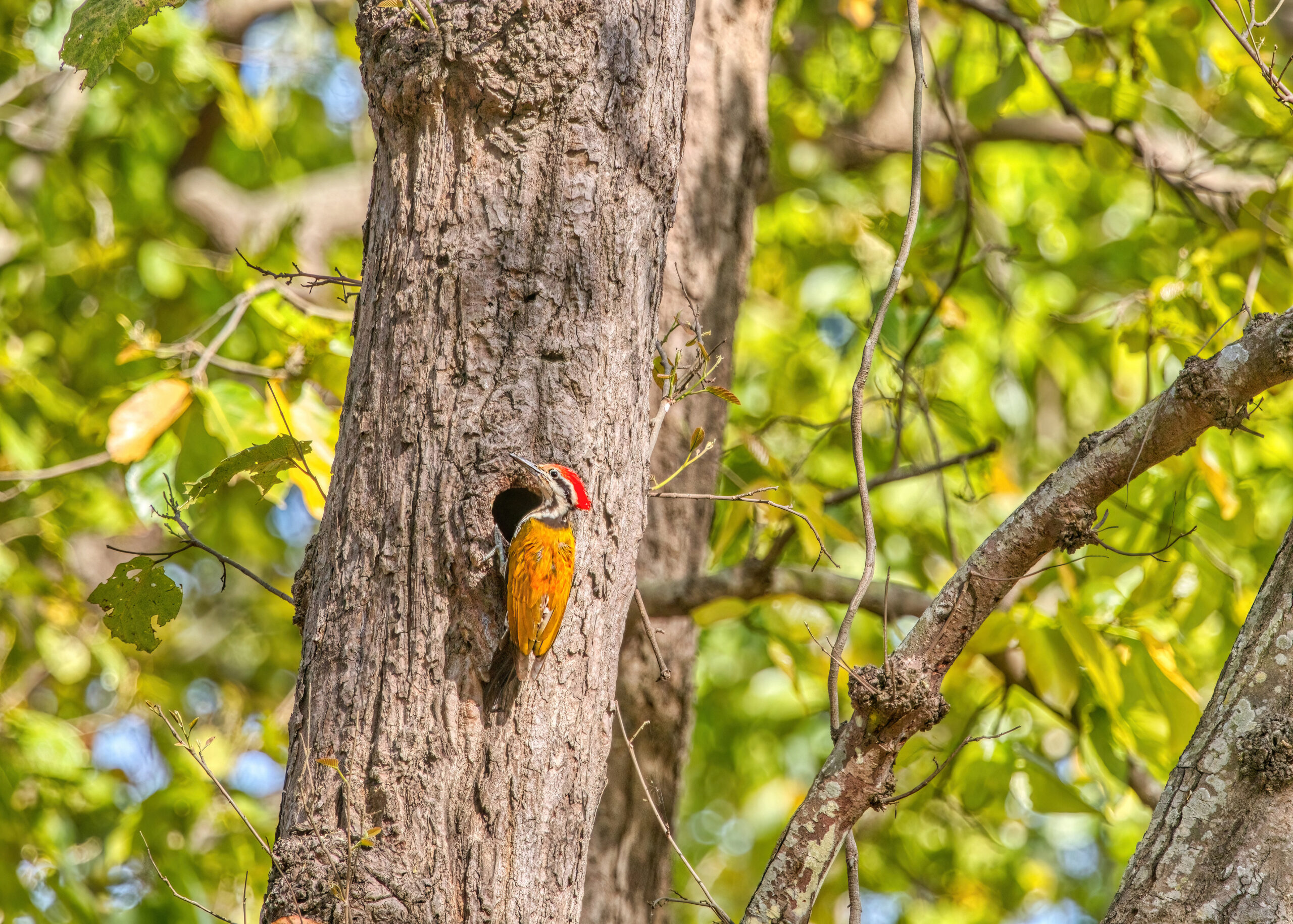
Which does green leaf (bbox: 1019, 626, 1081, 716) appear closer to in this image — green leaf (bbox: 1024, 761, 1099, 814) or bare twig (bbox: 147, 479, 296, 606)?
green leaf (bbox: 1024, 761, 1099, 814)

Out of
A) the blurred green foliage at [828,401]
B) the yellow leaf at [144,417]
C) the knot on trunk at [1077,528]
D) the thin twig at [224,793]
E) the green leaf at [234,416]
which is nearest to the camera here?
the thin twig at [224,793]

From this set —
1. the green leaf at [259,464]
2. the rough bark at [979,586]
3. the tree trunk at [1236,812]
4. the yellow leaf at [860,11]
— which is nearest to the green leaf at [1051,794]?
the tree trunk at [1236,812]

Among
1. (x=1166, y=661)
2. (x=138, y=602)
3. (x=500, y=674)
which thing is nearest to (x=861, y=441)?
(x=500, y=674)

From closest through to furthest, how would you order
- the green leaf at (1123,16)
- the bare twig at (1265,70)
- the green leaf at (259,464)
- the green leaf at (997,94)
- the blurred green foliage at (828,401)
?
1. the bare twig at (1265,70)
2. the green leaf at (259,464)
3. the blurred green foliage at (828,401)
4. the green leaf at (1123,16)
5. the green leaf at (997,94)

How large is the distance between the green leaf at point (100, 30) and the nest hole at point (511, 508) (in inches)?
40.4

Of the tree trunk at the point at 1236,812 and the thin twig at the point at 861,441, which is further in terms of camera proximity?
the thin twig at the point at 861,441

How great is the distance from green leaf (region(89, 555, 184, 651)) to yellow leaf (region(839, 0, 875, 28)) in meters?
3.42

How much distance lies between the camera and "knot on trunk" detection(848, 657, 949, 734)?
64.1 inches

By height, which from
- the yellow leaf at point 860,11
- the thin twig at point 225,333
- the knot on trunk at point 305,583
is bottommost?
the knot on trunk at point 305,583

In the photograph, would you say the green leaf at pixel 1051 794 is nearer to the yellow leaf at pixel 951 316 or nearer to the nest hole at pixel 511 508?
the yellow leaf at pixel 951 316

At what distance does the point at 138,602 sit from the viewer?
2021 millimetres

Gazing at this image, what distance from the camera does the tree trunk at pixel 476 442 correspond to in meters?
1.53

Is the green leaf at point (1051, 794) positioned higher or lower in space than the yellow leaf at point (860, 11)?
lower

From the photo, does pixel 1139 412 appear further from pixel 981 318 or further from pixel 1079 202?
pixel 1079 202
